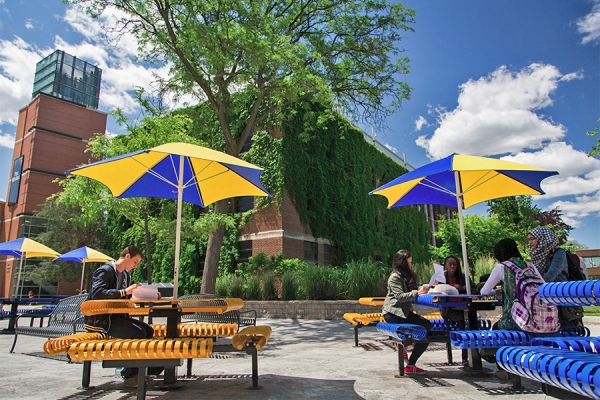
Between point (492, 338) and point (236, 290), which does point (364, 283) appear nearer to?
point (236, 290)

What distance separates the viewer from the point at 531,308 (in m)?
3.76

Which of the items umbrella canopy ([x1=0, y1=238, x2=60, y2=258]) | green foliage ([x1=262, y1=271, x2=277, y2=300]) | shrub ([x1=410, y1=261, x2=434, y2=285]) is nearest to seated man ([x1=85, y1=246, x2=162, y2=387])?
umbrella canopy ([x1=0, y1=238, x2=60, y2=258])

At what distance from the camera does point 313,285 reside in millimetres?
13320

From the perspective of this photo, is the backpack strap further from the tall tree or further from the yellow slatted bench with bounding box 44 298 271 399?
the tall tree

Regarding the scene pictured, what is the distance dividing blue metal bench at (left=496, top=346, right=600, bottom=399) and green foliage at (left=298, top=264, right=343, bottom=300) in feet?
36.1

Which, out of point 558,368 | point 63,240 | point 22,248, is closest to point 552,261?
point 558,368

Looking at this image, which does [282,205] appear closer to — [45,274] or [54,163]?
[45,274]

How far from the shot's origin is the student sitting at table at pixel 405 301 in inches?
186

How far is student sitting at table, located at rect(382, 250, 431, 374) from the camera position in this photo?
4719mm

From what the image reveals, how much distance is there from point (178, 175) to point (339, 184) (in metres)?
17.3

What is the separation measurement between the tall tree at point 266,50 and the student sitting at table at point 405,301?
27.2ft

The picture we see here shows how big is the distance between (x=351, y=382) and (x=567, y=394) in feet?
8.73

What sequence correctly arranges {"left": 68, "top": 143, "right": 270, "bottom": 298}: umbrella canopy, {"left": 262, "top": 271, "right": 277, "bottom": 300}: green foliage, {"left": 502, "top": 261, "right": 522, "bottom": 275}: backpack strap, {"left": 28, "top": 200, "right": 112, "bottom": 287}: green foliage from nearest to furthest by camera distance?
{"left": 502, "top": 261, "right": 522, "bottom": 275}: backpack strap
{"left": 68, "top": 143, "right": 270, "bottom": 298}: umbrella canopy
{"left": 262, "top": 271, "right": 277, "bottom": 300}: green foliage
{"left": 28, "top": 200, "right": 112, "bottom": 287}: green foliage

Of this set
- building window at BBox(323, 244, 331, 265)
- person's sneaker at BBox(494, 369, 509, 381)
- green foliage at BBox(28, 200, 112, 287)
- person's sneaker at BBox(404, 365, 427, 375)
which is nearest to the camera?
person's sneaker at BBox(494, 369, 509, 381)
